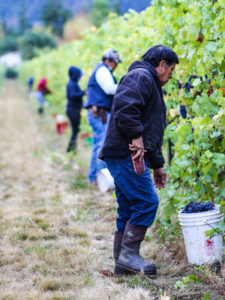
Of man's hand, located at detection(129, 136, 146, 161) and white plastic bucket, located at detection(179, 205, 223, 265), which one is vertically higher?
man's hand, located at detection(129, 136, 146, 161)

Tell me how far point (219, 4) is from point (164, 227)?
2.19m

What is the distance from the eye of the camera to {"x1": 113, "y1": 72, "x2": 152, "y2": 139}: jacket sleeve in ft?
10.1

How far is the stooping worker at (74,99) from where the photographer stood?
26.7 ft

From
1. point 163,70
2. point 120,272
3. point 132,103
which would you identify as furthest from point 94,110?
point 132,103

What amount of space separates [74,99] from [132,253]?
543cm

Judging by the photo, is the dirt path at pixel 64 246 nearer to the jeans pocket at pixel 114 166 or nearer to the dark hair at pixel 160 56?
the jeans pocket at pixel 114 166

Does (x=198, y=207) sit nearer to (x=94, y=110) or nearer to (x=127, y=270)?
(x=127, y=270)

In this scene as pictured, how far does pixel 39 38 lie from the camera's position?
61.8 m

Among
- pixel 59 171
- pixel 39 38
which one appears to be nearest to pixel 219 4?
pixel 59 171

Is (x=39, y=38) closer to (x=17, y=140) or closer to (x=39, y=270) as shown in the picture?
(x=17, y=140)

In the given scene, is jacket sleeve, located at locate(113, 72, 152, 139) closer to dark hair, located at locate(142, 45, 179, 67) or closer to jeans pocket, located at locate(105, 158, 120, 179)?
dark hair, located at locate(142, 45, 179, 67)

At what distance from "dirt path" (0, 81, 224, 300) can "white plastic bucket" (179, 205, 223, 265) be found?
179 mm

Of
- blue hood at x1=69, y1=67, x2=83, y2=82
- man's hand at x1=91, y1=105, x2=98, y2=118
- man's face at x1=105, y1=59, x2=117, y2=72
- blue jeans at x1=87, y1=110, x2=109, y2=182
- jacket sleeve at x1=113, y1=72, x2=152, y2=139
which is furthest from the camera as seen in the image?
blue hood at x1=69, y1=67, x2=83, y2=82

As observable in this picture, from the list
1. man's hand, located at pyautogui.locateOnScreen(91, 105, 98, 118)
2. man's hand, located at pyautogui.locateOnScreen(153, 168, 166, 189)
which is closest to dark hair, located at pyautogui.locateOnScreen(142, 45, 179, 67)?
man's hand, located at pyautogui.locateOnScreen(153, 168, 166, 189)
